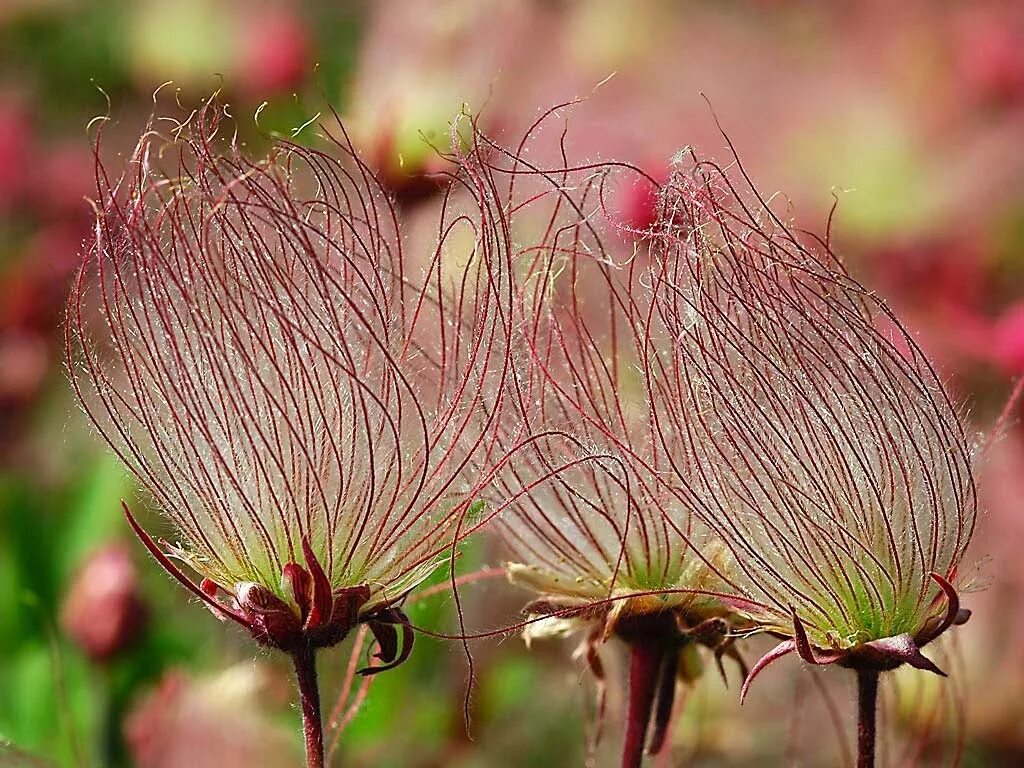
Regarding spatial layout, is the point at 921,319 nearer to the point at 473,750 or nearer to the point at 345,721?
the point at 473,750

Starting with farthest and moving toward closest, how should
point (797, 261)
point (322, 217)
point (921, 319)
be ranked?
point (921, 319), point (322, 217), point (797, 261)

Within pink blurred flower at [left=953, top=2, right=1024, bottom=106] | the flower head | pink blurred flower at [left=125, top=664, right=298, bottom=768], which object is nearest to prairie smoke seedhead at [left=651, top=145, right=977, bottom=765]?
the flower head

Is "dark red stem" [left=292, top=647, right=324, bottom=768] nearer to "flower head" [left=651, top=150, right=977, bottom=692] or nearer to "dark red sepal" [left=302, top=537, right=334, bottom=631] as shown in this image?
"dark red sepal" [left=302, top=537, right=334, bottom=631]

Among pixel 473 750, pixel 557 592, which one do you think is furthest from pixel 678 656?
pixel 473 750

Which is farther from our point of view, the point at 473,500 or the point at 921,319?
the point at 921,319

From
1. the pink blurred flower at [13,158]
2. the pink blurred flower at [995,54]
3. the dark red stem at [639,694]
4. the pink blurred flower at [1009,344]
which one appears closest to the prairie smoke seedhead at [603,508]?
the dark red stem at [639,694]

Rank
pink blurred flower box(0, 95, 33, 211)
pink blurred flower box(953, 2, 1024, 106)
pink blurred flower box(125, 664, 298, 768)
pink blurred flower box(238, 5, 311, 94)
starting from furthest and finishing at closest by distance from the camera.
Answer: pink blurred flower box(953, 2, 1024, 106), pink blurred flower box(0, 95, 33, 211), pink blurred flower box(238, 5, 311, 94), pink blurred flower box(125, 664, 298, 768)

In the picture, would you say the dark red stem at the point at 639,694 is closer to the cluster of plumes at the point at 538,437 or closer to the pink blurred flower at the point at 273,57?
the cluster of plumes at the point at 538,437
